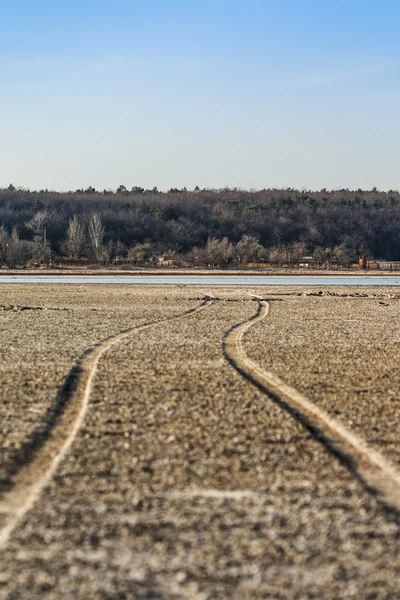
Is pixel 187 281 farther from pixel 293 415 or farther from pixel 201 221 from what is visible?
pixel 201 221

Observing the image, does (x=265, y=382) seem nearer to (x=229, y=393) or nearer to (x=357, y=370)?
(x=229, y=393)

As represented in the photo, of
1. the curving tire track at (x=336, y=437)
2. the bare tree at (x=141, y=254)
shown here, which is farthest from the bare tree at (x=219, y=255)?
the curving tire track at (x=336, y=437)

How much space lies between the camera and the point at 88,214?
11531cm

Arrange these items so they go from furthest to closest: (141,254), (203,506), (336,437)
→ 1. (141,254)
2. (336,437)
3. (203,506)

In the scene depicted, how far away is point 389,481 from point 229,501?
50.6 inches

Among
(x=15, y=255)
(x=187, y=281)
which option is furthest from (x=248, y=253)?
(x=187, y=281)

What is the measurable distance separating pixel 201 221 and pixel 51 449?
109 meters

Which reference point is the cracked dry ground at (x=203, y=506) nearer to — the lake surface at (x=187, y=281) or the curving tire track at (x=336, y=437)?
the curving tire track at (x=336, y=437)

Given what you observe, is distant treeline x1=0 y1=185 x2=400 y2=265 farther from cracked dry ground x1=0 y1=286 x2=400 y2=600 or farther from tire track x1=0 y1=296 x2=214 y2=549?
cracked dry ground x1=0 y1=286 x2=400 y2=600

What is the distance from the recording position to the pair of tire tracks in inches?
251

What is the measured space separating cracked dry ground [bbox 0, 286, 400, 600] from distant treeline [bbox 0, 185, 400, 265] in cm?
7575

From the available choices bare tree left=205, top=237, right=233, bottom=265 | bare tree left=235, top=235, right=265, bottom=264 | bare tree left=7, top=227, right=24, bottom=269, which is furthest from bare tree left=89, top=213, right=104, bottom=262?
bare tree left=235, top=235, right=265, bottom=264

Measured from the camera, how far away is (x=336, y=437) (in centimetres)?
836

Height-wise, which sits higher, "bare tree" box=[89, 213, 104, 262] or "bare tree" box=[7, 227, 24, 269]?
"bare tree" box=[89, 213, 104, 262]
